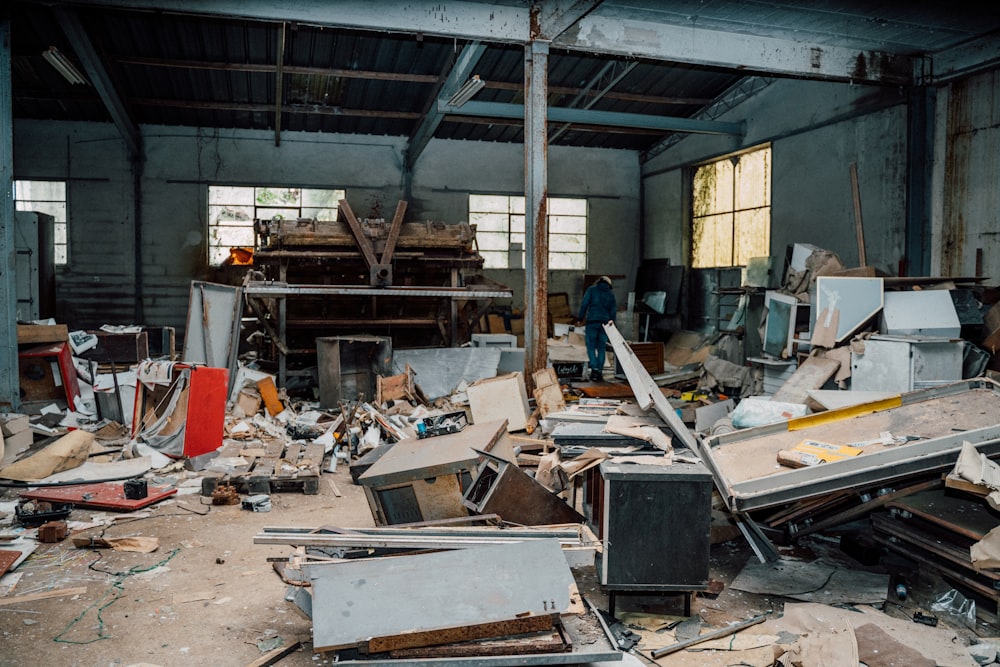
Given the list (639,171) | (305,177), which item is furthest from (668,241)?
(305,177)

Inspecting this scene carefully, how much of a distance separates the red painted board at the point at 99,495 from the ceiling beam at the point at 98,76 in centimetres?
507

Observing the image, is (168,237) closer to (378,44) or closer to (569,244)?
(378,44)

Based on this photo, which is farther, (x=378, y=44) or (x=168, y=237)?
(x=168, y=237)

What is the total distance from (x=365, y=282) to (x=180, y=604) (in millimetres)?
6910

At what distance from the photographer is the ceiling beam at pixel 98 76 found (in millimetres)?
9070

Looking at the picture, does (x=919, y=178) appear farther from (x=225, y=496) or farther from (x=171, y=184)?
(x=171, y=184)

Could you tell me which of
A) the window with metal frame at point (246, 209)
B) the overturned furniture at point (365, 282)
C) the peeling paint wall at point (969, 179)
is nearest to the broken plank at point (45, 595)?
the overturned furniture at point (365, 282)

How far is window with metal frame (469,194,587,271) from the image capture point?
1581 cm

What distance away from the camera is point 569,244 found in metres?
16.4

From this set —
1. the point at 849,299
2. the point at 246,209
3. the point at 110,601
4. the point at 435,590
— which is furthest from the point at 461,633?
the point at 246,209

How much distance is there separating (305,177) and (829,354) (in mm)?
11359

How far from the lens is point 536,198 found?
7.88 meters

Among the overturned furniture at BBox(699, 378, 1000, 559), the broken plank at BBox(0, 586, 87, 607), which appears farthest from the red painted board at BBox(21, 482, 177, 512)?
the overturned furniture at BBox(699, 378, 1000, 559)

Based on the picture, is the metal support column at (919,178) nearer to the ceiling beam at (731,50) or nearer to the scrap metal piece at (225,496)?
the ceiling beam at (731,50)
